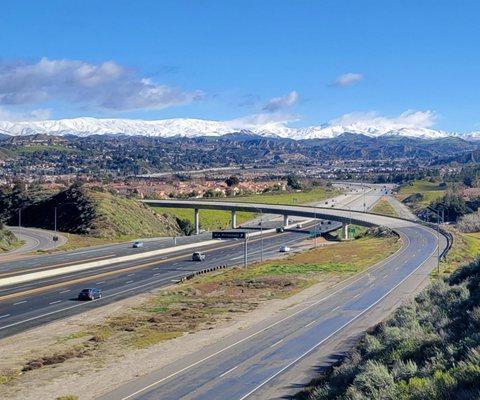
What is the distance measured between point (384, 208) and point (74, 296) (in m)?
109

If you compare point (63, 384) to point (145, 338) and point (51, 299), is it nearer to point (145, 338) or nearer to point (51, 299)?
point (145, 338)

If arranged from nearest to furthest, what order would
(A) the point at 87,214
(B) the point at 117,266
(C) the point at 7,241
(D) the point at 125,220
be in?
(B) the point at 117,266
(C) the point at 7,241
(A) the point at 87,214
(D) the point at 125,220

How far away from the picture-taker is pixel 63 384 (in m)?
27.9

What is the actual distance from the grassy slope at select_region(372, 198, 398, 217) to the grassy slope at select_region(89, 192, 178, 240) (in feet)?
138

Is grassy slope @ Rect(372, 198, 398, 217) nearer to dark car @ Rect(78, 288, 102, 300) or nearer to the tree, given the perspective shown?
the tree

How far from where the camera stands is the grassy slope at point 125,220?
10798 cm

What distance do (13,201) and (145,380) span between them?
368ft

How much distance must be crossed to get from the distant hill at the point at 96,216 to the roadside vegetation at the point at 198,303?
1431 inches

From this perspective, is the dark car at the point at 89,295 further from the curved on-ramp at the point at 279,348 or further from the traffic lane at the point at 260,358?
the traffic lane at the point at 260,358

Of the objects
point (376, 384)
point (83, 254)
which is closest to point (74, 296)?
point (83, 254)

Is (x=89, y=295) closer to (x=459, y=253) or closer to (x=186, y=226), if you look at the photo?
(x=459, y=253)

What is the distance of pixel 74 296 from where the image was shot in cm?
5462

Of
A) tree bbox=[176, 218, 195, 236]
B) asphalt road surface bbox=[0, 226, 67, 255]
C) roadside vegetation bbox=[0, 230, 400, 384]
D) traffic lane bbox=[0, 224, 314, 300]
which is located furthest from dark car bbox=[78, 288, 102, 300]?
tree bbox=[176, 218, 195, 236]

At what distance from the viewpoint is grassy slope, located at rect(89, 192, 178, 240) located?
107981 millimetres
